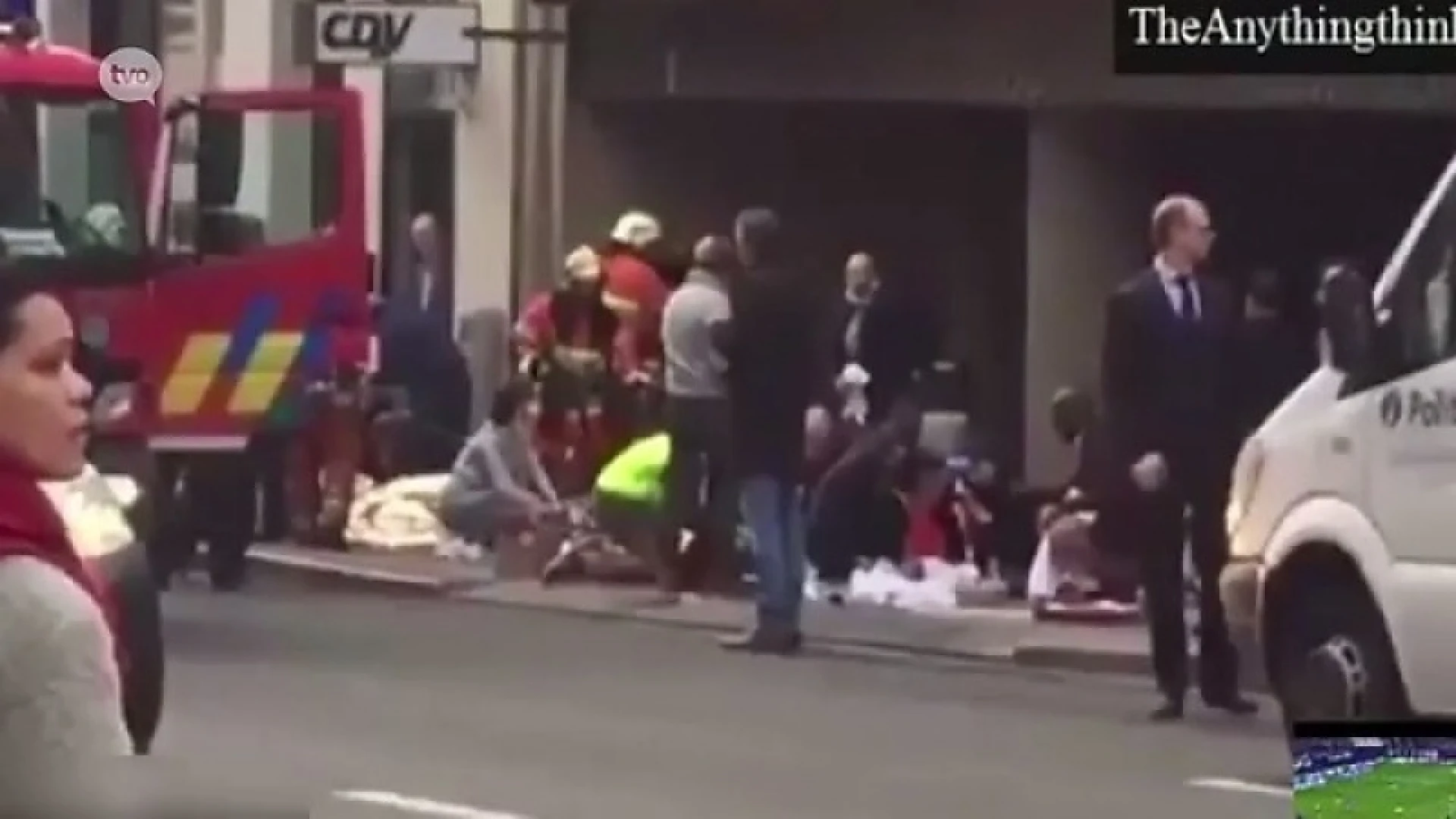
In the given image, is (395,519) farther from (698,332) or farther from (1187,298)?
(1187,298)

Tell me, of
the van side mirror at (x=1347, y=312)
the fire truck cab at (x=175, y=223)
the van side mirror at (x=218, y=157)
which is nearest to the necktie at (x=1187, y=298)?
the van side mirror at (x=1347, y=312)

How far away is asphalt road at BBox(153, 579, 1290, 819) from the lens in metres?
8.01

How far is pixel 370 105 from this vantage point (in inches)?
314

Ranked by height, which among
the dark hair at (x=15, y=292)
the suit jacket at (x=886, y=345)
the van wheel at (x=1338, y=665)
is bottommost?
the van wheel at (x=1338, y=665)

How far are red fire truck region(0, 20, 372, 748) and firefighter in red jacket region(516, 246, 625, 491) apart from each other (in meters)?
0.15

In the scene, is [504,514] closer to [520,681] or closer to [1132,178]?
[520,681]

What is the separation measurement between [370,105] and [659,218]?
27 cm

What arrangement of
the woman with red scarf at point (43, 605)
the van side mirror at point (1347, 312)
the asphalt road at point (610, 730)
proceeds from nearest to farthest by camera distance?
the woman with red scarf at point (43, 605)
the van side mirror at point (1347, 312)
the asphalt road at point (610, 730)

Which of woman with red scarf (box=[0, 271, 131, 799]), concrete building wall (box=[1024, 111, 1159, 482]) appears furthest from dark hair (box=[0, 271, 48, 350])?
concrete building wall (box=[1024, 111, 1159, 482])

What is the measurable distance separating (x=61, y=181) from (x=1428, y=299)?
1168 mm

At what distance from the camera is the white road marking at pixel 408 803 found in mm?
8031

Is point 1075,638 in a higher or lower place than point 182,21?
lower

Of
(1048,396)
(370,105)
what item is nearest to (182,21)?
(370,105)

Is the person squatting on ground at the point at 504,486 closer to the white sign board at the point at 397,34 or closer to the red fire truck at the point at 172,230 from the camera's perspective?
the red fire truck at the point at 172,230
